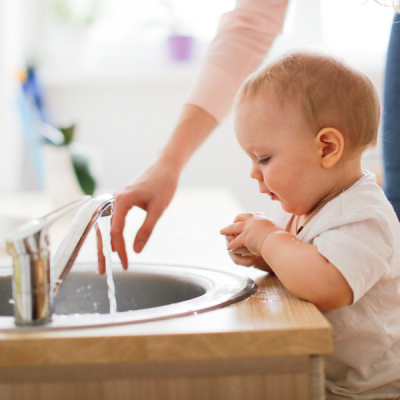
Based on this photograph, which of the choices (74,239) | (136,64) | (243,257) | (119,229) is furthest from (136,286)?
(136,64)

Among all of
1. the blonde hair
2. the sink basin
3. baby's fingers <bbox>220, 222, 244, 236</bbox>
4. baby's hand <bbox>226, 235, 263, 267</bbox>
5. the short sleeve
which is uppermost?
the blonde hair

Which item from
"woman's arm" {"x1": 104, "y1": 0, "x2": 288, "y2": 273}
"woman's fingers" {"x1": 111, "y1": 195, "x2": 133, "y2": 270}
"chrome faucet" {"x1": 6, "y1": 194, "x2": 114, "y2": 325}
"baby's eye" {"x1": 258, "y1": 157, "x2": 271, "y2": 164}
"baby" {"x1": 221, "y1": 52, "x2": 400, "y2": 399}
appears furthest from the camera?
"woman's arm" {"x1": 104, "y1": 0, "x2": 288, "y2": 273}

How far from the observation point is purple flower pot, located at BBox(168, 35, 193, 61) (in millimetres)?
2744

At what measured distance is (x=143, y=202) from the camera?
940mm

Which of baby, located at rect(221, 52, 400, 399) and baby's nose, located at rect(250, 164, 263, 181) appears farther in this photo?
baby's nose, located at rect(250, 164, 263, 181)

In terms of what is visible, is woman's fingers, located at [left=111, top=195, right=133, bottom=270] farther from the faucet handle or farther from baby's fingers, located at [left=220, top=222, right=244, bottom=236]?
the faucet handle

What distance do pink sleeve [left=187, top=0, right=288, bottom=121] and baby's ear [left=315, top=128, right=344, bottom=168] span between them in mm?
421

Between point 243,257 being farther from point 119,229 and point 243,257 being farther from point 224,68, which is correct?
point 224,68

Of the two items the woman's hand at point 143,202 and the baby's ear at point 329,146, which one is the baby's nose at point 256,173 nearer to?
the baby's ear at point 329,146

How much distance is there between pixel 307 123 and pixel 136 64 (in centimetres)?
235

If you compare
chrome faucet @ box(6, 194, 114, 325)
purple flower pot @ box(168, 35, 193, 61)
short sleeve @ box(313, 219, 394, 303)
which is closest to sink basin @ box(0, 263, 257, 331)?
short sleeve @ box(313, 219, 394, 303)

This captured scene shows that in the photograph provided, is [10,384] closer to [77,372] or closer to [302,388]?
[77,372]

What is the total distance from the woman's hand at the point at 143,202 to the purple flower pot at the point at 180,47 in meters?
1.91

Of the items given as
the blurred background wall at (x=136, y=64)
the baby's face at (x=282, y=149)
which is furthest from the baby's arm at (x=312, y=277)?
the blurred background wall at (x=136, y=64)
